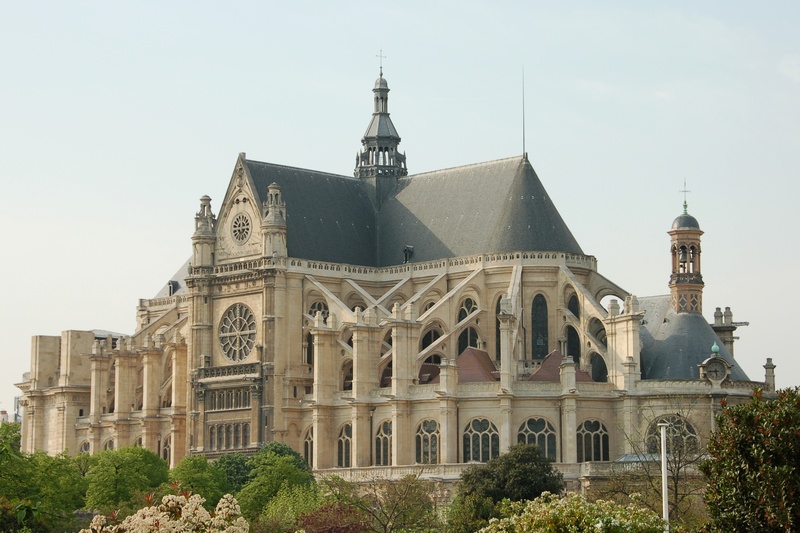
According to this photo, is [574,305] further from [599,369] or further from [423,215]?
[423,215]

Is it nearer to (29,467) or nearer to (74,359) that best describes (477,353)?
(29,467)

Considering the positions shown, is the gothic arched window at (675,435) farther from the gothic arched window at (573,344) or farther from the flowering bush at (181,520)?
the flowering bush at (181,520)

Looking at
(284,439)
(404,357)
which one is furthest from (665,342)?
(284,439)

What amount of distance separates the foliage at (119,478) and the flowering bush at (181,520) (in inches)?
2083

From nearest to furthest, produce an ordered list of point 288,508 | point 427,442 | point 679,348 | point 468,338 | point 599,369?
1. point 288,508
2. point 427,442
3. point 679,348
4. point 599,369
5. point 468,338

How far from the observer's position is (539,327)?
110m

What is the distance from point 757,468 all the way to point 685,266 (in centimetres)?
6395

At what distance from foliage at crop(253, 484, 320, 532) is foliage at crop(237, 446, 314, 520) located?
0.72m

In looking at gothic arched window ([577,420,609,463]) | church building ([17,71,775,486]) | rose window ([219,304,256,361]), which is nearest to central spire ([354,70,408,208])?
church building ([17,71,775,486])

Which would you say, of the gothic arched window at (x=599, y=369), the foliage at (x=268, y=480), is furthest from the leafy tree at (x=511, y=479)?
the gothic arched window at (x=599, y=369)

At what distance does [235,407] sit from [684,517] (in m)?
→ 42.0

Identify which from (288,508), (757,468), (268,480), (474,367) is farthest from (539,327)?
(757,468)

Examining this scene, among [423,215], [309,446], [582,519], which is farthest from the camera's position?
[423,215]

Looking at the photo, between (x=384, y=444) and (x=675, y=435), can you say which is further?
(x=384, y=444)
